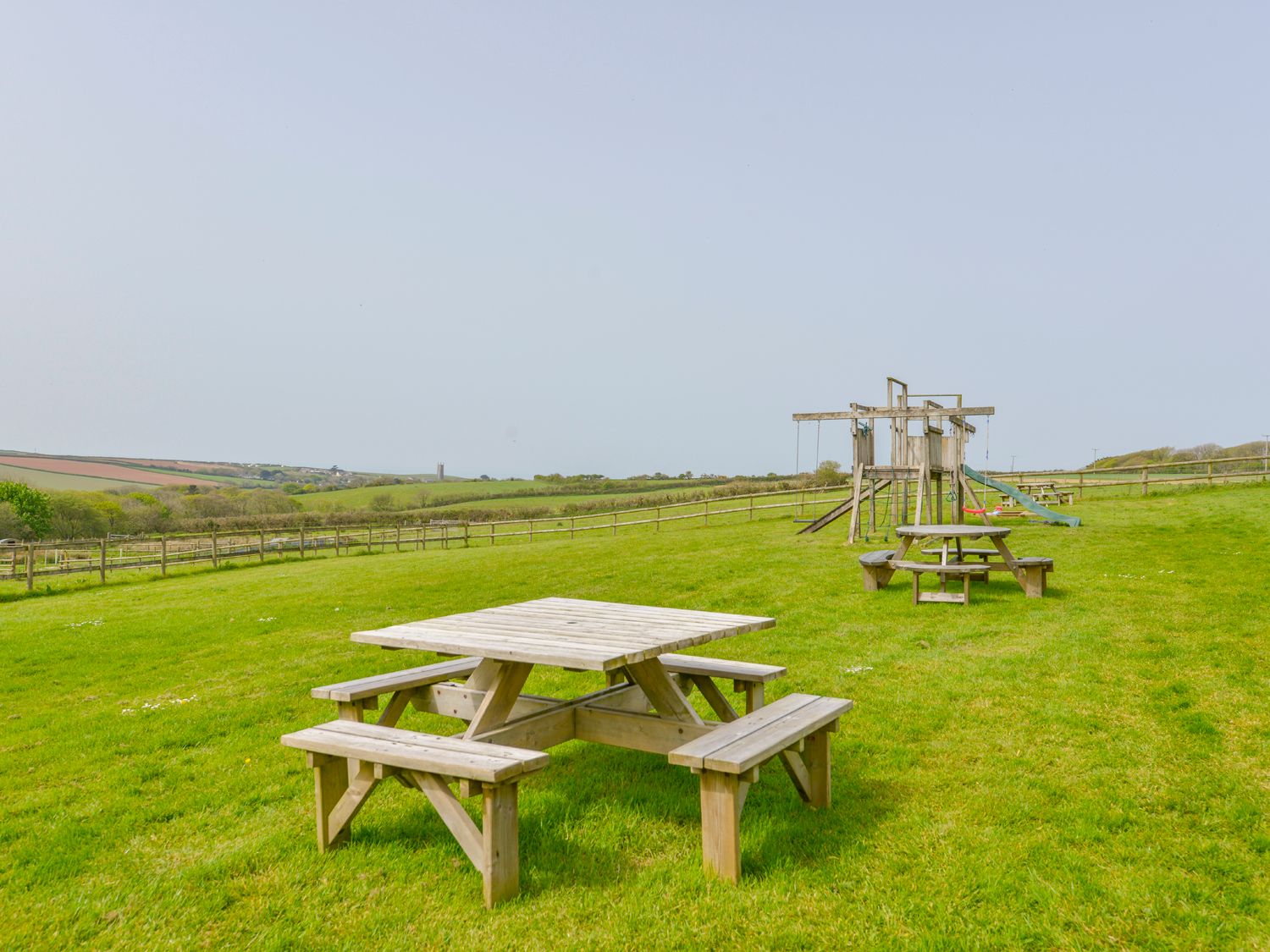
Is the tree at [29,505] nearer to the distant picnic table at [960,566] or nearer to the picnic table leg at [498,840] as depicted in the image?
the distant picnic table at [960,566]

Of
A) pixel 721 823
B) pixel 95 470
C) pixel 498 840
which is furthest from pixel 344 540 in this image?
pixel 95 470

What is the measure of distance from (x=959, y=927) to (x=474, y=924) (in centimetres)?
186

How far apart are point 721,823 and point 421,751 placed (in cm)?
130

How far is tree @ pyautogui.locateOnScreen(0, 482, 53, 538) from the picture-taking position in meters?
62.7

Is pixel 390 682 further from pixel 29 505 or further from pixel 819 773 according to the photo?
pixel 29 505

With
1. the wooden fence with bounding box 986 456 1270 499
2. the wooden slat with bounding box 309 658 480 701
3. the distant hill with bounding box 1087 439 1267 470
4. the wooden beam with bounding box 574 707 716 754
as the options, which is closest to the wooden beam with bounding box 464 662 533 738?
the wooden beam with bounding box 574 707 716 754

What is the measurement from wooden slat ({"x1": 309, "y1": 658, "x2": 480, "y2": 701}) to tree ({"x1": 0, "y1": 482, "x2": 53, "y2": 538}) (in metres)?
73.6

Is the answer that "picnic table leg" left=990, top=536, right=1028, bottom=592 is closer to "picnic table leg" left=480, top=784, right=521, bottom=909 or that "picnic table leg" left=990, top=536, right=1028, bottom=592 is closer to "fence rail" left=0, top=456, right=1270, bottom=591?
"picnic table leg" left=480, top=784, right=521, bottom=909

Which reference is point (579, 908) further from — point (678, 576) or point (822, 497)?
point (822, 497)

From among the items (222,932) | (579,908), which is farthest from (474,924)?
(222,932)

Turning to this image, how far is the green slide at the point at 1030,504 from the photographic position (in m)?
17.8

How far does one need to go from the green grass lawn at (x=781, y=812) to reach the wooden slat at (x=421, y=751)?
553mm

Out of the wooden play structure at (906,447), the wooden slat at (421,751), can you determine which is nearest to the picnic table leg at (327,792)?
the wooden slat at (421,751)

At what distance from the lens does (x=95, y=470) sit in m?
87.6
